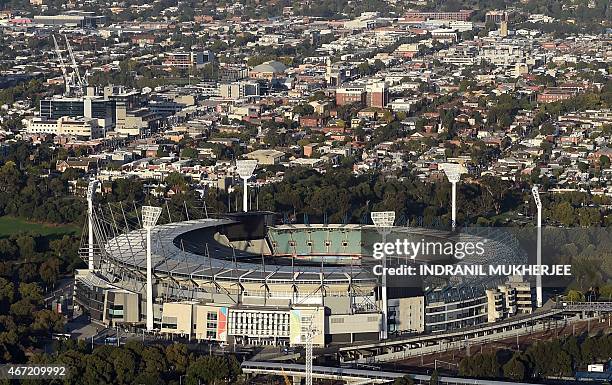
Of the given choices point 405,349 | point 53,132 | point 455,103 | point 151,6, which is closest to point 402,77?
point 455,103

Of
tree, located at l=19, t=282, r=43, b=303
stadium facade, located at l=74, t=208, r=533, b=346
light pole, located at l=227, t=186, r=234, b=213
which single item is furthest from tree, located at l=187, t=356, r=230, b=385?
light pole, located at l=227, t=186, r=234, b=213

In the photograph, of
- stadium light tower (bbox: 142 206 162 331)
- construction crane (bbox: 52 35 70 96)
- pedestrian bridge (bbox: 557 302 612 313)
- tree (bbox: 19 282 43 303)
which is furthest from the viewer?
construction crane (bbox: 52 35 70 96)

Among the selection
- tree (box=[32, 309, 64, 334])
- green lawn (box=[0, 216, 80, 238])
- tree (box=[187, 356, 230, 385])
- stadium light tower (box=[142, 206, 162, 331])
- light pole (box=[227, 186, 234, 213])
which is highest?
stadium light tower (box=[142, 206, 162, 331])

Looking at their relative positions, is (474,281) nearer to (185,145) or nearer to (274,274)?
(274,274)

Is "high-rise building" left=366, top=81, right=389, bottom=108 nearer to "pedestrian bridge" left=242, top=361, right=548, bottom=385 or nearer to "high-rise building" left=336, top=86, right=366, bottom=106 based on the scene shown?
"high-rise building" left=336, top=86, right=366, bottom=106

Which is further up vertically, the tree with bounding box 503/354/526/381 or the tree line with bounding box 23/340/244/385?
the tree line with bounding box 23/340/244/385

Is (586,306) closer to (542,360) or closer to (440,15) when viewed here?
(542,360)

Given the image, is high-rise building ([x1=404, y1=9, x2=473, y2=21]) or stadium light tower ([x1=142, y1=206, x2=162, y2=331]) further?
high-rise building ([x1=404, y1=9, x2=473, y2=21])

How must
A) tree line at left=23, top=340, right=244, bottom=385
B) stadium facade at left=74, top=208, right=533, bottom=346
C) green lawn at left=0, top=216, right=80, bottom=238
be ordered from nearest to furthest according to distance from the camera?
tree line at left=23, top=340, right=244, bottom=385
stadium facade at left=74, top=208, right=533, bottom=346
green lawn at left=0, top=216, right=80, bottom=238
